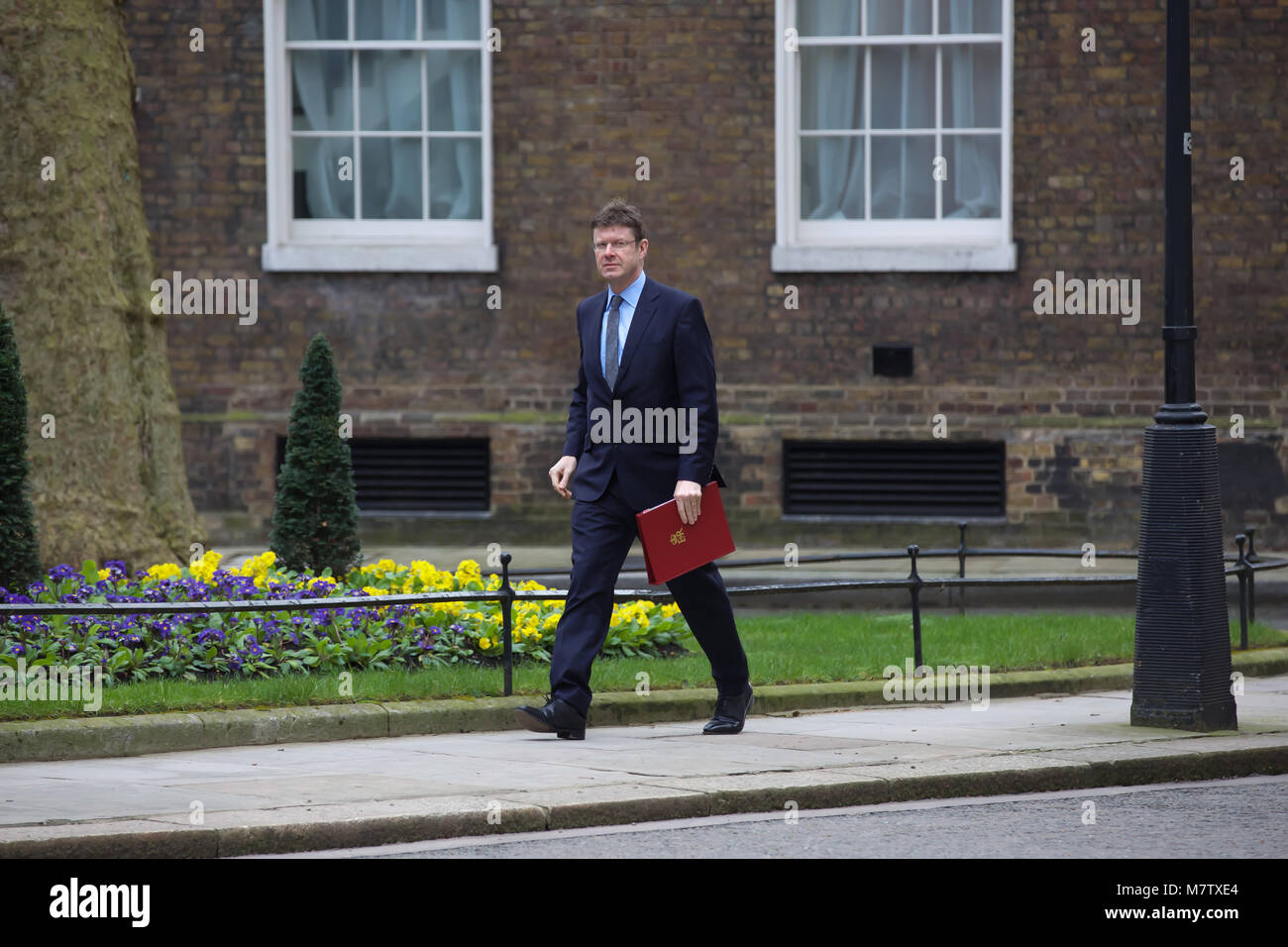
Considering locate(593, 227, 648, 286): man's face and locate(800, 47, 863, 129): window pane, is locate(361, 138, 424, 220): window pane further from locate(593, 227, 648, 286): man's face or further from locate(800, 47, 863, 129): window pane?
locate(593, 227, 648, 286): man's face

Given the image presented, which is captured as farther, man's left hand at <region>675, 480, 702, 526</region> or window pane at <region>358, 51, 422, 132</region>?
window pane at <region>358, 51, 422, 132</region>

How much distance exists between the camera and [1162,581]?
28.1ft

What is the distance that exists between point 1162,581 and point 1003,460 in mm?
8964

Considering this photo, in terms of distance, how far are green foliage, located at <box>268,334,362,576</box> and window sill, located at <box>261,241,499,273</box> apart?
21.1 feet

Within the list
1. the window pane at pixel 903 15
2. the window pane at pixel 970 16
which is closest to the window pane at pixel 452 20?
the window pane at pixel 903 15

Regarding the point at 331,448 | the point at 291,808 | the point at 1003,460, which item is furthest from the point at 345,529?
the point at 1003,460

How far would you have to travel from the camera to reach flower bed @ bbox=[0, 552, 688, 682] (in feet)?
30.3

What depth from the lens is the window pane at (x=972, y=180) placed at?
1767 centimetres

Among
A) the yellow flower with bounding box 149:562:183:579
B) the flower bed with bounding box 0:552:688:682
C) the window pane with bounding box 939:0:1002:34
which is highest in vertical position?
the window pane with bounding box 939:0:1002:34

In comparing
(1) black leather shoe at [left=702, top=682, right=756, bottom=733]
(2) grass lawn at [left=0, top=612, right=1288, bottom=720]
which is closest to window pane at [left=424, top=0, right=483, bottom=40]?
(2) grass lawn at [left=0, top=612, right=1288, bottom=720]

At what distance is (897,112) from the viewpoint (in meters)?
17.9

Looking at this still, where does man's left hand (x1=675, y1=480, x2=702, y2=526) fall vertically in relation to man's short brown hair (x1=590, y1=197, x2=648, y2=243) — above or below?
below
